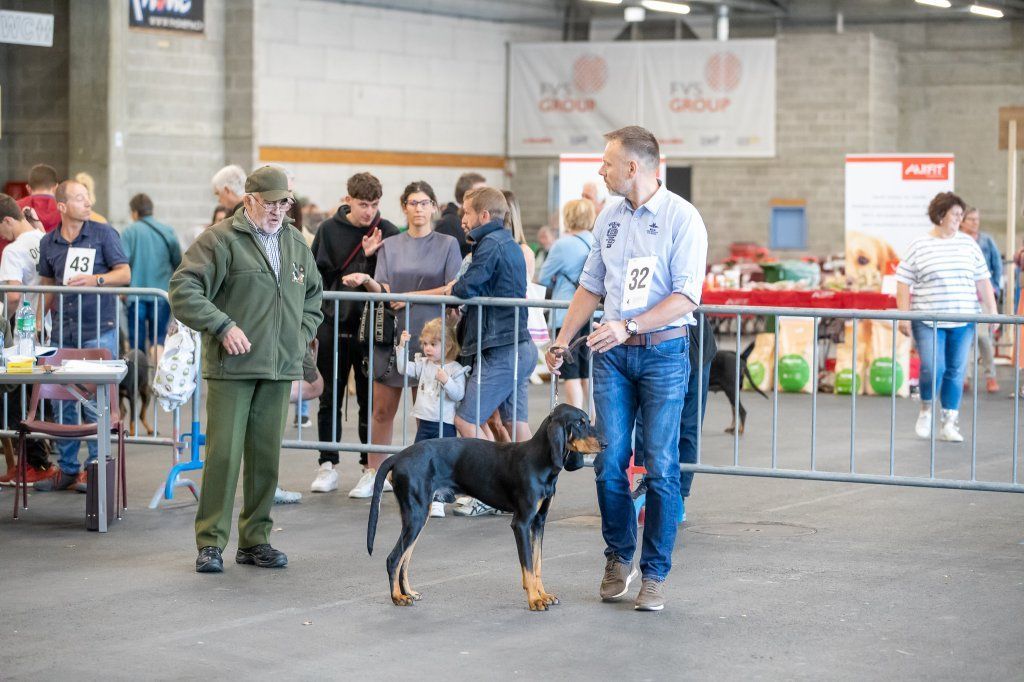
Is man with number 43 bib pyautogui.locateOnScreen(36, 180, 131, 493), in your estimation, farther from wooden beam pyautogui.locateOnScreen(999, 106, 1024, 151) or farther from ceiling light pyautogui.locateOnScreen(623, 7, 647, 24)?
ceiling light pyautogui.locateOnScreen(623, 7, 647, 24)

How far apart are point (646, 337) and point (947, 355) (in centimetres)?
530

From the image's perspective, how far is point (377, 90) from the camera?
2167 cm

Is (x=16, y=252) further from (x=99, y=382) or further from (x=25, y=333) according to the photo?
(x=99, y=382)

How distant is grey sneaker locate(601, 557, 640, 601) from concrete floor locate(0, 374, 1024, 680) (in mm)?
55

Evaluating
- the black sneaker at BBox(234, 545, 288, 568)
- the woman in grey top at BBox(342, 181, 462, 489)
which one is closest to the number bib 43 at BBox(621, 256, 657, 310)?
the black sneaker at BBox(234, 545, 288, 568)

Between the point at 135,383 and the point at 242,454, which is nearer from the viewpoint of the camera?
the point at 242,454

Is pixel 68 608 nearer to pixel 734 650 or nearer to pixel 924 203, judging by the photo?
pixel 734 650

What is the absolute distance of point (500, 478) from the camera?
5.64 meters

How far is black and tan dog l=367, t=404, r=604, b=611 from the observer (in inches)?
215

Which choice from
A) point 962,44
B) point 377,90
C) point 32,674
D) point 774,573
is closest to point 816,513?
point 774,573

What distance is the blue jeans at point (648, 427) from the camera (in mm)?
5508


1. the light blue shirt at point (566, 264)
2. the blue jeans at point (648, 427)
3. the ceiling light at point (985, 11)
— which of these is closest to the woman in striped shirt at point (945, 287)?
the light blue shirt at point (566, 264)

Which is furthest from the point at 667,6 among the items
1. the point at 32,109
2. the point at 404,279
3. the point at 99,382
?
the point at 99,382

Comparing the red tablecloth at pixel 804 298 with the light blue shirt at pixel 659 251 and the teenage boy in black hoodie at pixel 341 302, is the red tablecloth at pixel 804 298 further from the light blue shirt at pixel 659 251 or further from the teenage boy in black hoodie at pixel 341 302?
the light blue shirt at pixel 659 251
